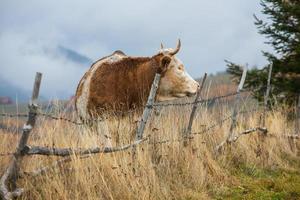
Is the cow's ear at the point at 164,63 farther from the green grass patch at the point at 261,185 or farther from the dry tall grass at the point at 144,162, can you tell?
the green grass patch at the point at 261,185

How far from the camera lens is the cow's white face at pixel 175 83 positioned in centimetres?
848

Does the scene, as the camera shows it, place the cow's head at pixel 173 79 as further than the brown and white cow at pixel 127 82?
Yes

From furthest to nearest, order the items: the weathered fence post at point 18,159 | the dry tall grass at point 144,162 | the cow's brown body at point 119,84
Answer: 1. the cow's brown body at point 119,84
2. the dry tall grass at point 144,162
3. the weathered fence post at point 18,159

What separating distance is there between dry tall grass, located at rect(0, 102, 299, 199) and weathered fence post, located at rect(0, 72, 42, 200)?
14 cm

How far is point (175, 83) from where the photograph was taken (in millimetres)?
8570

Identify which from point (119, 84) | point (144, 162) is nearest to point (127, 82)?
point (119, 84)

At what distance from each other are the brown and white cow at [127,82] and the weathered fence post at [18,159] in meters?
2.92

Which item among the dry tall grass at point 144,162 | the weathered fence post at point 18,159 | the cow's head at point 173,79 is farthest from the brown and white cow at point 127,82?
the weathered fence post at point 18,159

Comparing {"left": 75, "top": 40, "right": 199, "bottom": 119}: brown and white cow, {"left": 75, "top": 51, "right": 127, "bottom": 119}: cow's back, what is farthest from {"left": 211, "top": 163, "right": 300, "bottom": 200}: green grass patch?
{"left": 75, "top": 51, "right": 127, "bottom": 119}: cow's back

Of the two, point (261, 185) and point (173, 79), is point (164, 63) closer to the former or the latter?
point (173, 79)

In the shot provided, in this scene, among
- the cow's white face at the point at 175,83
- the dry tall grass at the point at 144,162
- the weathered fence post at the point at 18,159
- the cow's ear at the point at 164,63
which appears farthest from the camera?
the cow's white face at the point at 175,83

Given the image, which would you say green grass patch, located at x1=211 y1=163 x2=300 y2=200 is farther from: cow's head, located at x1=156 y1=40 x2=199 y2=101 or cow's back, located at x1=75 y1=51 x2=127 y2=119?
cow's back, located at x1=75 y1=51 x2=127 y2=119

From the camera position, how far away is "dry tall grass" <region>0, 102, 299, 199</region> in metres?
5.23

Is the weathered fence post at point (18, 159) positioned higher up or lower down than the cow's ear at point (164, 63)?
lower down
